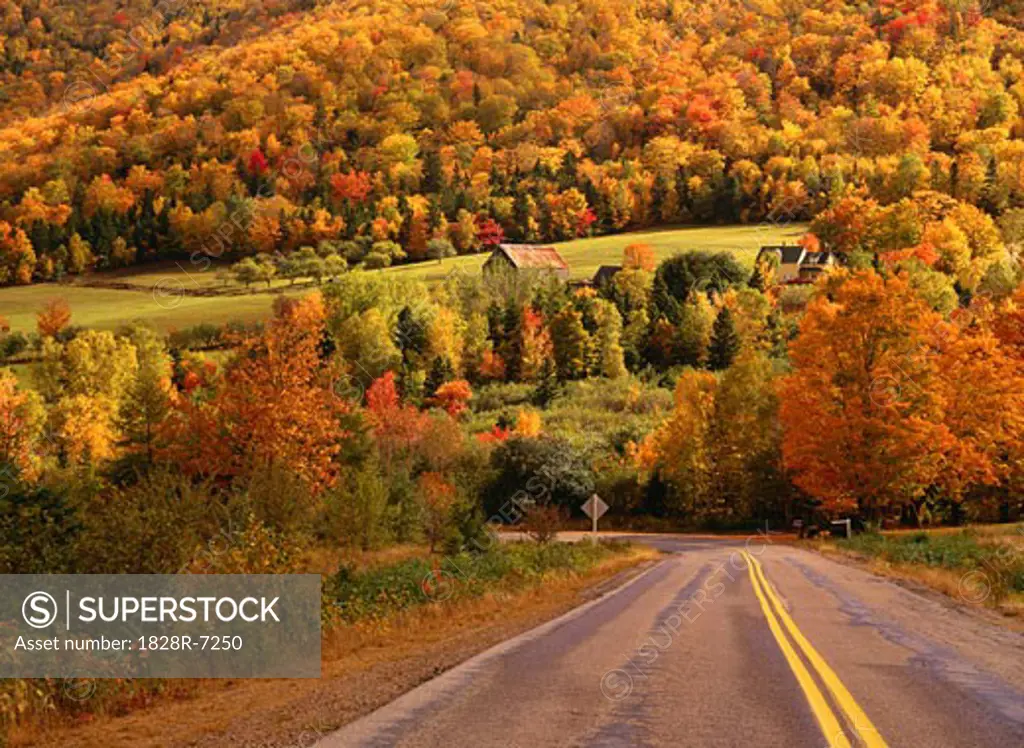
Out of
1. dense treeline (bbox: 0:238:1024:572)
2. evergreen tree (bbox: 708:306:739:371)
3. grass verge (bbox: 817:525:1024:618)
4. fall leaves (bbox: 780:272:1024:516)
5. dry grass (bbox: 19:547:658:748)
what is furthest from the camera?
evergreen tree (bbox: 708:306:739:371)

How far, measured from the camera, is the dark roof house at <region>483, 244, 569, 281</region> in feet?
479

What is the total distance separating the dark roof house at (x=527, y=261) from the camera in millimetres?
146000

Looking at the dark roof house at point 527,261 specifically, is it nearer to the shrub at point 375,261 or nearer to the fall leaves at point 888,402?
the shrub at point 375,261

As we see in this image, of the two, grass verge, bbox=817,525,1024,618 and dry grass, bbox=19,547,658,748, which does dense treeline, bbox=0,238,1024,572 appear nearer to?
dry grass, bbox=19,547,658,748

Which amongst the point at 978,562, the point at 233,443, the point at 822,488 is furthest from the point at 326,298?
the point at 978,562

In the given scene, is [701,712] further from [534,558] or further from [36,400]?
[36,400]

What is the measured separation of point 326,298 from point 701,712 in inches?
4823

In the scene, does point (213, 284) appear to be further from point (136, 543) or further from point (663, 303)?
point (136, 543)

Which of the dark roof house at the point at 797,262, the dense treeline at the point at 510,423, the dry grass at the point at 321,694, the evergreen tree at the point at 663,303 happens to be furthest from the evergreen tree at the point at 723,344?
the dry grass at the point at 321,694

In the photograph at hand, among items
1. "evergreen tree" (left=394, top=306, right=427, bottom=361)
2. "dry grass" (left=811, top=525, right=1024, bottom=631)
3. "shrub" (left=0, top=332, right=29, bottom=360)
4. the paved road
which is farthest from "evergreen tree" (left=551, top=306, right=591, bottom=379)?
the paved road

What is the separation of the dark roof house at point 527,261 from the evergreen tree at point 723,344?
38.7 metres

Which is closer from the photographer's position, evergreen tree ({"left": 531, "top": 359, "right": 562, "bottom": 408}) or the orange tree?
the orange tree

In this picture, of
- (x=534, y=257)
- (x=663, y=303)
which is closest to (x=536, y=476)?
(x=663, y=303)

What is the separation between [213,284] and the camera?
164m
